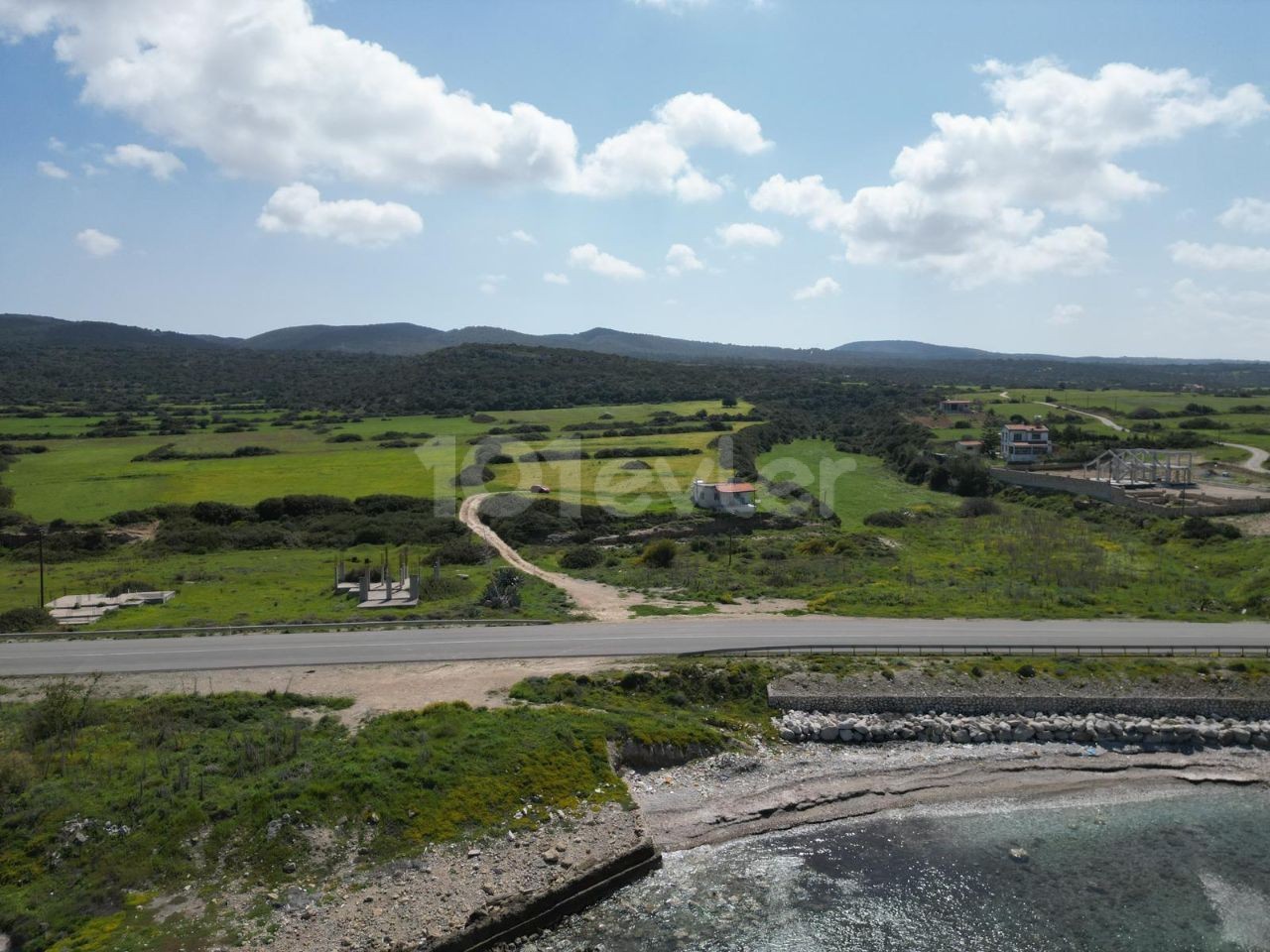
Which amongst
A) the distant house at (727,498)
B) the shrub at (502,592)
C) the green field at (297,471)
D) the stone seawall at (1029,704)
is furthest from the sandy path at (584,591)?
the distant house at (727,498)

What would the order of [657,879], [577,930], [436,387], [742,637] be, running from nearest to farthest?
[577,930], [657,879], [742,637], [436,387]

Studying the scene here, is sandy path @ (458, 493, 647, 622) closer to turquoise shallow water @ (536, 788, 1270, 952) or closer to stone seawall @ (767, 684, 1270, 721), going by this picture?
A: stone seawall @ (767, 684, 1270, 721)

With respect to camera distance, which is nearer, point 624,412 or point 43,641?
point 43,641

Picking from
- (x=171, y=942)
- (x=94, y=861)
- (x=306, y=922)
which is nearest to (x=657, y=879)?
(x=306, y=922)

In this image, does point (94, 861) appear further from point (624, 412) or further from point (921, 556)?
point (624, 412)

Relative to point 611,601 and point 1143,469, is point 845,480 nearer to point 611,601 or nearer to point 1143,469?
point 1143,469

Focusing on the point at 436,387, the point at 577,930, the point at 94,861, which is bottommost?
the point at 577,930

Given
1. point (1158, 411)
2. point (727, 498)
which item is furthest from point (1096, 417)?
point (727, 498)

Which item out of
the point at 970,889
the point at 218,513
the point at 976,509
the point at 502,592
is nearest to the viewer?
the point at 970,889
